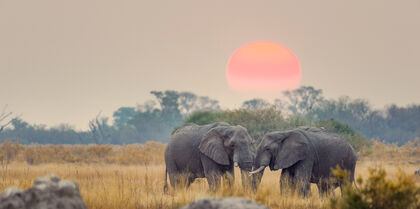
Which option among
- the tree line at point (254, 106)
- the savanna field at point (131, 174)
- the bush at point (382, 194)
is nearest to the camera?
the bush at point (382, 194)

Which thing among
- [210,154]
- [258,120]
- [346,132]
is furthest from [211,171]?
[346,132]

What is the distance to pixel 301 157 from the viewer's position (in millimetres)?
14398

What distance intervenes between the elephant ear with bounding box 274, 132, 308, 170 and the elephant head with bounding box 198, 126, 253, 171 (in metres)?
0.75

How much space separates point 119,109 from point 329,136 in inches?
3969

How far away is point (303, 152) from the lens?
14.4 meters

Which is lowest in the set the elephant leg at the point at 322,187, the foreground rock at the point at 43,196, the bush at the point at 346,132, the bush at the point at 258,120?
the elephant leg at the point at 322,187

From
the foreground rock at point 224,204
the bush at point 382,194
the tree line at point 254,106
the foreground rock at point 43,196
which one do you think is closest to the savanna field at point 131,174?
the bush at point 382,194

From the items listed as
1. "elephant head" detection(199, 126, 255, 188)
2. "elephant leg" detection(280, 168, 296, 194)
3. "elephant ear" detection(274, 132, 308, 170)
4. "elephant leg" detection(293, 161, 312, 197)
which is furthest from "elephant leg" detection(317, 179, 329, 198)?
"elephant head" detection(199, 126, 255, 188)

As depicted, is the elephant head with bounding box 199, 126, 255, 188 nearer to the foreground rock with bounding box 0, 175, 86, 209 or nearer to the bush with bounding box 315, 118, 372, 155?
the foreground rock with bounding box 0, 175, 86, 209

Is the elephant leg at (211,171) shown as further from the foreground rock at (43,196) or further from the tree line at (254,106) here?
the tree line at (254,106)

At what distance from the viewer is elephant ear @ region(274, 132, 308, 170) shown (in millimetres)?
14312

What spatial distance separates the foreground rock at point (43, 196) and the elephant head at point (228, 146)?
5714 millimetres

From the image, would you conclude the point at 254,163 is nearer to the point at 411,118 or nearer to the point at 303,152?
the point at 303,152

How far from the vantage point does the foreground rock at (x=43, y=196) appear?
8.31 m
